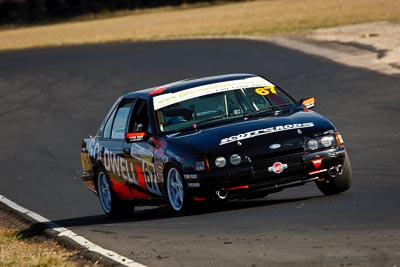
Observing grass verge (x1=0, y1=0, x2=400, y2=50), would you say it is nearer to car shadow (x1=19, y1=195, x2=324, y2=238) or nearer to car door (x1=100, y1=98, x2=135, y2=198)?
car door (x1=100, y1=98, x2=135, y2=198)

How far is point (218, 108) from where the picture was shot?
11797 millimetres

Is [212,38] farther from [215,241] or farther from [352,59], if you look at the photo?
[215,241]

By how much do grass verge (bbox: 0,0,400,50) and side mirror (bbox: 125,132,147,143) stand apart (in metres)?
26.3

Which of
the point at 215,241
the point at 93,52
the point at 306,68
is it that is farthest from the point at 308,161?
the point at 93,52

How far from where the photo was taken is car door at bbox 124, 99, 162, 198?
11586mm

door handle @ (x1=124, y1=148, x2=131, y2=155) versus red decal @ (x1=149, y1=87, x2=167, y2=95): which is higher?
red decal @ (x1=149, y1=87, x2=167, y2=95)

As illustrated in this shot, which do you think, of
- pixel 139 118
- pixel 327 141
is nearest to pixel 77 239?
pixel 139 118

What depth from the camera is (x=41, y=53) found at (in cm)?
4084

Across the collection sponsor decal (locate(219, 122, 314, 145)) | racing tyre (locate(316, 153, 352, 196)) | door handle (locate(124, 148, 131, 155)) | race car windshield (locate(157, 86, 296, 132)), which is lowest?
racing tyre (locate(316, 153, 352, 196))

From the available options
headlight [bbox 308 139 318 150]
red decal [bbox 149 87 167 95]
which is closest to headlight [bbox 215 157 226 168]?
headlight [bbox 308 139 318 150]

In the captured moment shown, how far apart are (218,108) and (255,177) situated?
4.31 feet

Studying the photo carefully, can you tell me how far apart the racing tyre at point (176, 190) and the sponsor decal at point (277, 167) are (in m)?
0.84

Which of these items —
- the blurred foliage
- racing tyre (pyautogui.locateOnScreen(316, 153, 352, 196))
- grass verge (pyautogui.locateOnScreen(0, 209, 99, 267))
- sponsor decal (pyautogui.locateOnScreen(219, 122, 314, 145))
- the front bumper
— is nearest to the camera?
grass verge (pyautogui.locateOnScreen(0, 209, 99, 267))

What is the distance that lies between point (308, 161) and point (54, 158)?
9.37 meters
